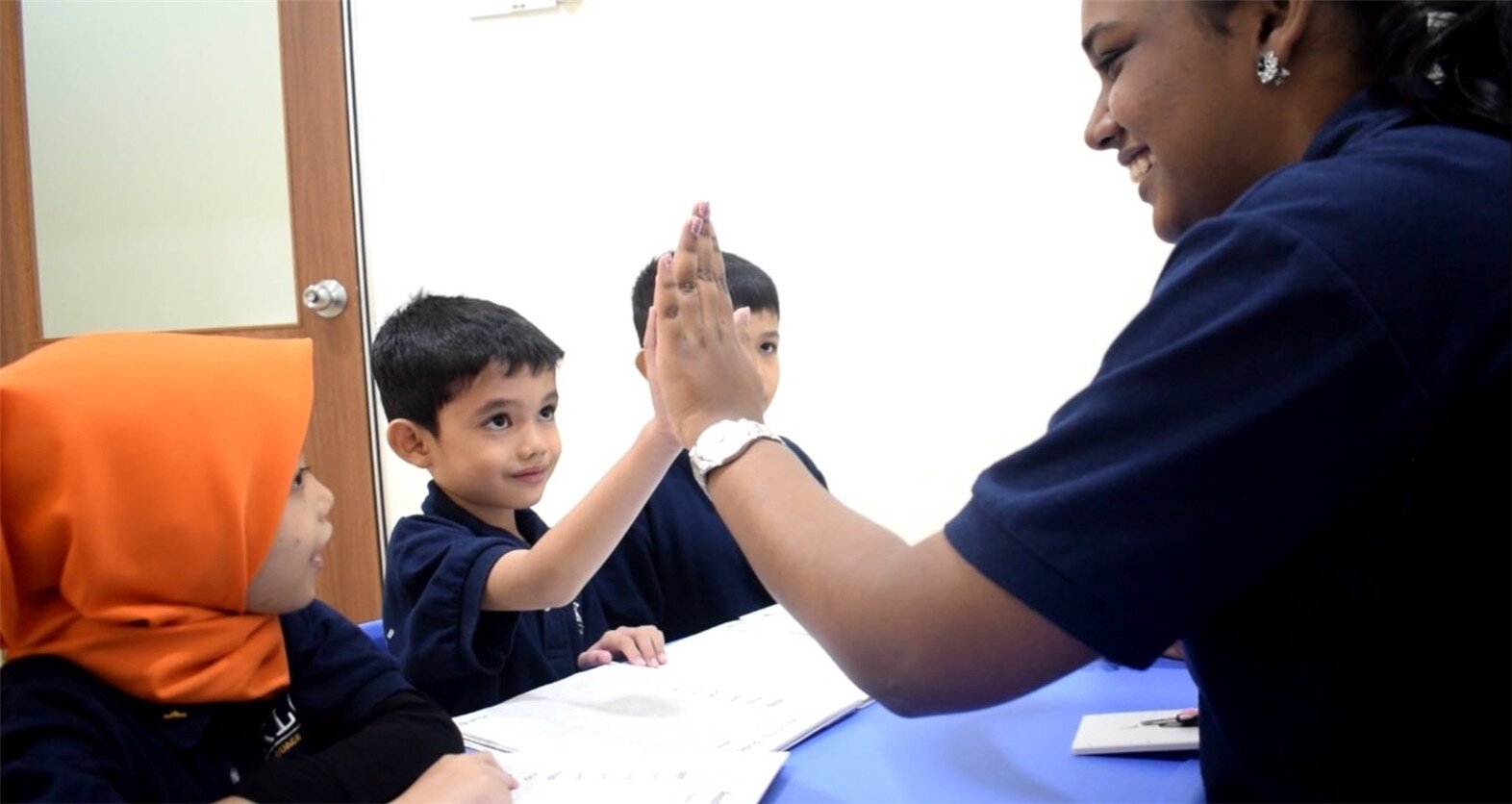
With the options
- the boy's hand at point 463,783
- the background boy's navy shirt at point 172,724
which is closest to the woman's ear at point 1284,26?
the boy's hand at point 463,783

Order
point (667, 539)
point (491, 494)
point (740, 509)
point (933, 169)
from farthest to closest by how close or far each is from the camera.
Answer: point (933, 169), point (667, 539), point (491, 494), point (740, 509)

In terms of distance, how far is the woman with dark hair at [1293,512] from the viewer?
55cm

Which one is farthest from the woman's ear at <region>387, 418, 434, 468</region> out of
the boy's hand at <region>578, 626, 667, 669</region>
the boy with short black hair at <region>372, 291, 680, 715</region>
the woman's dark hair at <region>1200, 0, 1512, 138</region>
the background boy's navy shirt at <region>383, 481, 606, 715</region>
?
the woman's dark hair at <region>1200, 0, 1512, 138</region>

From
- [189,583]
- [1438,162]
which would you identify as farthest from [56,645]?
[1438,162]

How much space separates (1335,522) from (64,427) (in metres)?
0.83

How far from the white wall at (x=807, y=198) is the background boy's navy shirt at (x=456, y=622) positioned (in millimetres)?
1192

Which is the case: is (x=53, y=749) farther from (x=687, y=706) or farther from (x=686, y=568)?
(x=686, y=568)

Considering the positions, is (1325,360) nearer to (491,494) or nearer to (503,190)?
(491,494)

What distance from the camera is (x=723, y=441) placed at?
0.81 m

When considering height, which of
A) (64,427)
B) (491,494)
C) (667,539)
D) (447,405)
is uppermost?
(64,427)

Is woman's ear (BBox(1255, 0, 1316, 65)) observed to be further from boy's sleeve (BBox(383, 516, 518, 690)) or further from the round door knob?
the round door knob

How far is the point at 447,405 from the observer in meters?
1.45

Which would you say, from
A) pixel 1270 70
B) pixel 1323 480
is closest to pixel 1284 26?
pixel 1270 70

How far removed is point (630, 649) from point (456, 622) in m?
0.20
